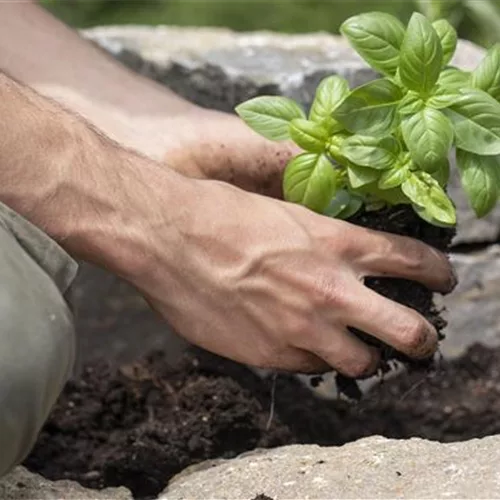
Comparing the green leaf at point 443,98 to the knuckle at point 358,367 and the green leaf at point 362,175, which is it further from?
the knuckle at point 358,367

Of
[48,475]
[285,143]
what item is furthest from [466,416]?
[48,475]

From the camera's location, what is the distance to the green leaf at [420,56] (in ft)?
6.05

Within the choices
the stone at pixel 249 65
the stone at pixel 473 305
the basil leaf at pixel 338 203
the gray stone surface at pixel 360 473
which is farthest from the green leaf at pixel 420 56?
the stone at pixel 473 305

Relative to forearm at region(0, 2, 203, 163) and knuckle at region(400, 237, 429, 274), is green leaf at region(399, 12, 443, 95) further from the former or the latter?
forearm at region(0, 2, 203, 163)

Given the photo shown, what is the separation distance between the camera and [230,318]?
1.99m

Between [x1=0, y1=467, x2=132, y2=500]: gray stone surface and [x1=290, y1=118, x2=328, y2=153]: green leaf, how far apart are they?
1.76ft

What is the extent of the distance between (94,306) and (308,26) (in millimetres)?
2102

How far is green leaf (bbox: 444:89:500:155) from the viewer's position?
187cm

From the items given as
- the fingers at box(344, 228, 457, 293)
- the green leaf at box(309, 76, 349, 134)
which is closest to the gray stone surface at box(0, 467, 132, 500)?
the fingers at box(344, 228, 457, 293)

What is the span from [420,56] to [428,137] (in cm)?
11

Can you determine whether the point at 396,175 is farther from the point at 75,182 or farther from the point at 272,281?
the point at 75,182

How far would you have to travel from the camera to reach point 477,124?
1.88 metres

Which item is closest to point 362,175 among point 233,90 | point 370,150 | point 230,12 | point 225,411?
point 370,150

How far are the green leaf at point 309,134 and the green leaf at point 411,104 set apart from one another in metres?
0.13
